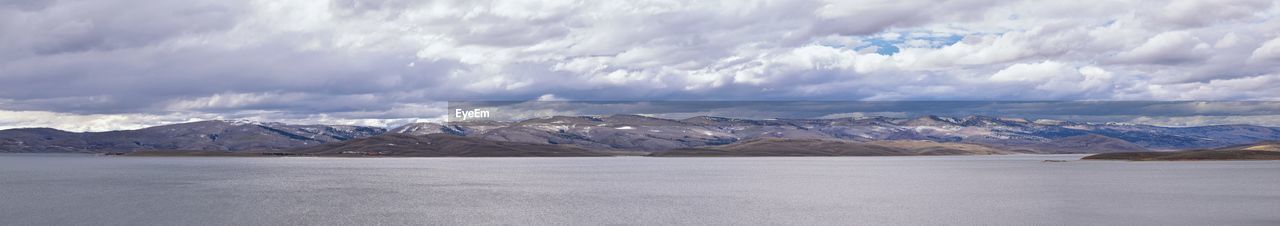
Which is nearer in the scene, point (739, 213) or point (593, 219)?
point (593, 219)

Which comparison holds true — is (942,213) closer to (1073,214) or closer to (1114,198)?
(1073,214)

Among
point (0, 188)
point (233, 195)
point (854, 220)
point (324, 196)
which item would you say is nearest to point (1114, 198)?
point (854, 220)

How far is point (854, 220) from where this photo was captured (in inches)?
2746

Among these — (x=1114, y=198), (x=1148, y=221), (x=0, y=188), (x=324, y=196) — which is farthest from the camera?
(x=0, y=188)

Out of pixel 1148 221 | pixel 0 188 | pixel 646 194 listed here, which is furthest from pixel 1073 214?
pixel 0 188

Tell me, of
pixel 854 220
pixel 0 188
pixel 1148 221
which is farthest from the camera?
pixel 0 188

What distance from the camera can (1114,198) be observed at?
91250mm

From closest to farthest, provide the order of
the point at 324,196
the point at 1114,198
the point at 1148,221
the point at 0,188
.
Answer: the point at 1148,221, the point at 1114,198, the point at 324,196, the point at 0,188

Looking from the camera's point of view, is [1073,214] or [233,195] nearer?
[1073,214]

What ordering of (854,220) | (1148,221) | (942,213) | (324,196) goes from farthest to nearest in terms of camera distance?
(324,196)
(942,213)
(854,220)
(1148,221)

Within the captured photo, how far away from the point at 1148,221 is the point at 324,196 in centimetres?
6892

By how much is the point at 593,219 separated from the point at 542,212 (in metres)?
8.46

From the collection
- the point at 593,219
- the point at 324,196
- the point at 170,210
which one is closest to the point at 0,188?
the point at 324,196

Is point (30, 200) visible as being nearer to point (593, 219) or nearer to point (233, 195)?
point (233, 195)
